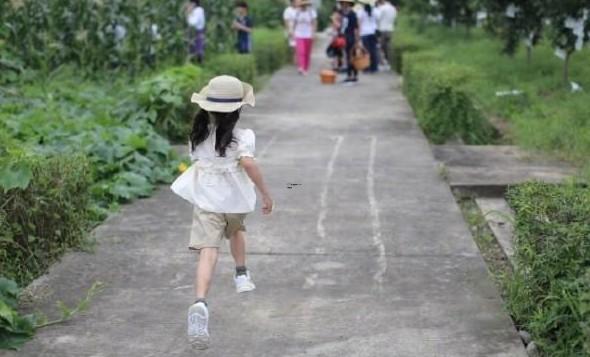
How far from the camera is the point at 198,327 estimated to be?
14.6ft

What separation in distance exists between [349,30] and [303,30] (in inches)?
92.7

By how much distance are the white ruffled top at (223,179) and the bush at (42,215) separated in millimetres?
1132

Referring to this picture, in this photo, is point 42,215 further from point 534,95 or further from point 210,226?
point 534,95

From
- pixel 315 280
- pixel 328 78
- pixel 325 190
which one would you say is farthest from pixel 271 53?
pixel 315 280

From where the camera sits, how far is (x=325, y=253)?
6223 mm

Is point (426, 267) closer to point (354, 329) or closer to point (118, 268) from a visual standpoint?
point (354, 329)

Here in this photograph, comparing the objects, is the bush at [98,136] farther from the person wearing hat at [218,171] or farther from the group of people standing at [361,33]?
the group of people standing at [361,33]

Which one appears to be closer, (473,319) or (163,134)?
(473,319)

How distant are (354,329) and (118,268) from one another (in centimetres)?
174

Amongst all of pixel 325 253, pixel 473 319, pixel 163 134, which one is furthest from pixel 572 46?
pixel 473 319

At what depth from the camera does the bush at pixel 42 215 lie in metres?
5.52

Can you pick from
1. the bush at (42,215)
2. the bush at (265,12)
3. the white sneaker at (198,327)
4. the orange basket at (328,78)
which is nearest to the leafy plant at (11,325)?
the bush at (42,215)

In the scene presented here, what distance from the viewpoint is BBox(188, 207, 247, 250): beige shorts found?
490cm

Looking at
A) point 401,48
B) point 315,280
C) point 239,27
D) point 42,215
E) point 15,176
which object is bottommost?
point 401,48
